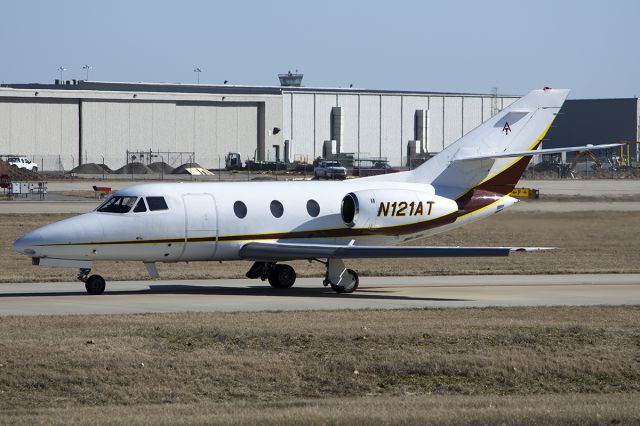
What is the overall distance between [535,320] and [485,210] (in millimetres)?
8957

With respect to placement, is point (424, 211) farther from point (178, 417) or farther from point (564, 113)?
point (564, 113)

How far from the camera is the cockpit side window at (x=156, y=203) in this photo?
92.3 feet

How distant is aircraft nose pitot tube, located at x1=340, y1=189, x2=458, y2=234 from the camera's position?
29828mm

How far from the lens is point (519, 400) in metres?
16.1

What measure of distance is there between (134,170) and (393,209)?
73.0m

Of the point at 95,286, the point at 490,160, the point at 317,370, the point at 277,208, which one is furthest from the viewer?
the point at 490,160

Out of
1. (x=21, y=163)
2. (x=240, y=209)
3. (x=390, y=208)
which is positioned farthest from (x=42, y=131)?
(x=390, y=208)

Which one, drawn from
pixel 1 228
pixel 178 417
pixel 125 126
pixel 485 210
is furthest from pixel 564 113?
pixel 178 417

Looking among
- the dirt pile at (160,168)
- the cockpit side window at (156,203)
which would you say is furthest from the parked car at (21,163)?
the cockpit side window at (156,203)

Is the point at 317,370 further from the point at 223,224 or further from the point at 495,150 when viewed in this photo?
the point at 495,150

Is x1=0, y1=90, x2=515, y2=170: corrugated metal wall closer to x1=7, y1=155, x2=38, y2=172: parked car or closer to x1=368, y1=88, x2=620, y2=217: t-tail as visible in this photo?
x1=7, y1=155, x2=38, y2=172: parked car

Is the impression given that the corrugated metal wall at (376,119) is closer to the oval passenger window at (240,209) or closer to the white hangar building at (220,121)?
the white hangar building at (220,121)

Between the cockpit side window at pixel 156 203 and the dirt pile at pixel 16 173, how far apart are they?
61145 mm

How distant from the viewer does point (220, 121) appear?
11194cm
